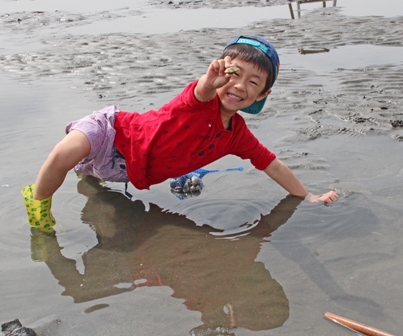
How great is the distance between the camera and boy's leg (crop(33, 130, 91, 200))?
2725mm

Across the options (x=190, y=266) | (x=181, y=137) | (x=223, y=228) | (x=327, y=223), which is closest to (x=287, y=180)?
(x=327, y=223)

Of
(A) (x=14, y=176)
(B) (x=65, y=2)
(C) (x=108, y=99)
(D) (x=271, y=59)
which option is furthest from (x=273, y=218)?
(B) (x=65, y=2)

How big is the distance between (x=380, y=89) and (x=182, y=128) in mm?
3059

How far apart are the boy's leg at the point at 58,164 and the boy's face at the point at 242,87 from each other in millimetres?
825

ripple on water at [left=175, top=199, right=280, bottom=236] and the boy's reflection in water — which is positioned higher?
the boy's reflection in water

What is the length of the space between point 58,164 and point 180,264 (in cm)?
86

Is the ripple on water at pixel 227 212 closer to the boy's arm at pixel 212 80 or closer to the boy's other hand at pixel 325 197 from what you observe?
the boy's other hand at pixel 325 197

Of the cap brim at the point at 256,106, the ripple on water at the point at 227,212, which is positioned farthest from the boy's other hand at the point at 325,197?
the cap brim at the point at 256,106

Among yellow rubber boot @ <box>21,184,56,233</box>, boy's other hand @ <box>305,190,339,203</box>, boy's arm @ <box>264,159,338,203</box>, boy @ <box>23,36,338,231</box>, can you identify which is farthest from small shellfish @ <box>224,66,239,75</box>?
yellow rubber boot @ <box>21,184,56,233</box>

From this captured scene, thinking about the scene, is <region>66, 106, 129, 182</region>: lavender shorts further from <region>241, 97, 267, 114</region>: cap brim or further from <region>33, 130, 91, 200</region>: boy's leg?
<region>241, 97, 267, 114</region>: cap brim

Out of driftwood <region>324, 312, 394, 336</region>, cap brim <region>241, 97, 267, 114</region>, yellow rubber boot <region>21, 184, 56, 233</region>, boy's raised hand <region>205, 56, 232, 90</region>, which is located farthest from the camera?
cap brim <region>241, 97, 267, 114</region>

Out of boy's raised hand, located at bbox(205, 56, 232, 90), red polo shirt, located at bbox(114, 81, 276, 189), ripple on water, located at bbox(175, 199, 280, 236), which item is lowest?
ripple on water, located at bbox(175, 199, 280, 236)

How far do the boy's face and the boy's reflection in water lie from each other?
70cm

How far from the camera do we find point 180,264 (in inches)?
96.7
